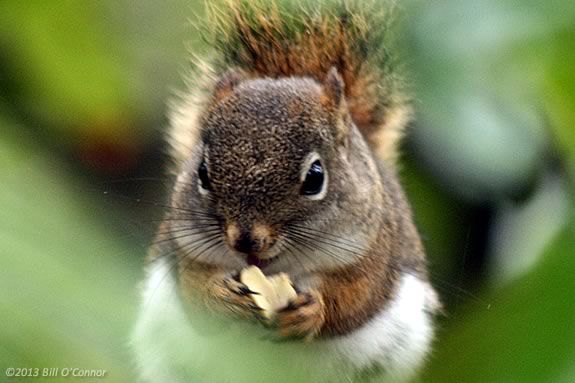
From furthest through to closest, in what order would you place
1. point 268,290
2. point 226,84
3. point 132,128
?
point 226,84
point 268,290
point 132,128

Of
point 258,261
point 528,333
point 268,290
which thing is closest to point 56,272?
point 528,333

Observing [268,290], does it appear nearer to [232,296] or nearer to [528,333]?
[232,296]

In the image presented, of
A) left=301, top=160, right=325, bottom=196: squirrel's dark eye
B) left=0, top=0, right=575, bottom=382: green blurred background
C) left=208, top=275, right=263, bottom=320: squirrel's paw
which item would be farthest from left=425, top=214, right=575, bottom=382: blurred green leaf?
left=301, top=160, right=325, bottom=196: squirrel's dark eye

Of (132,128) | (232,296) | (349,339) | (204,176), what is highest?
(132,128)

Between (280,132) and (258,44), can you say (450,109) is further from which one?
(258,44)

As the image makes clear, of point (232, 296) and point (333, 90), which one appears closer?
point (232, 296)

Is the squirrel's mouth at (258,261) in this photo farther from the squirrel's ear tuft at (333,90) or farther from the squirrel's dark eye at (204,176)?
Result: the squirrel's ear tuft at (333,90)

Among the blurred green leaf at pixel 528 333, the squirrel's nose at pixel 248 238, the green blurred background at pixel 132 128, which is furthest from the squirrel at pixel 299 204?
the blurred green leaf at pixel 528 333
